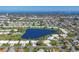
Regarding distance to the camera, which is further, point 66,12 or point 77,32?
point 66,12

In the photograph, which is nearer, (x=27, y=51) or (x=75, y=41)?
(x=27, y=51)

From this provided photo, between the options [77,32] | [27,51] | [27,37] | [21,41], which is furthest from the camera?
[77,32]

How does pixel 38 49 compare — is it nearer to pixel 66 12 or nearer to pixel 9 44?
pixel 9 44

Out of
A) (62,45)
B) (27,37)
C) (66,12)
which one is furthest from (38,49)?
(66,12)
